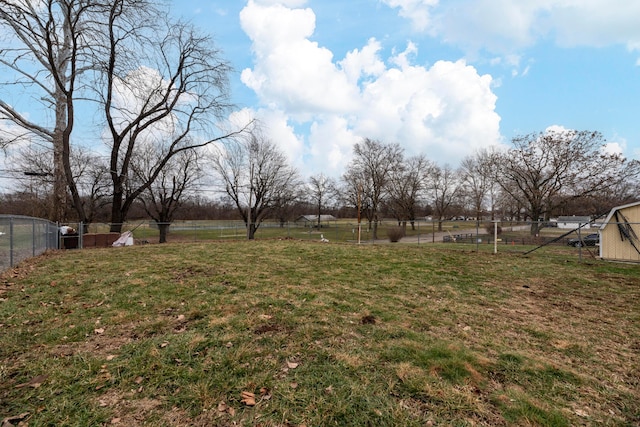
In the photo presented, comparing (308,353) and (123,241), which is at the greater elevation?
(123,241)

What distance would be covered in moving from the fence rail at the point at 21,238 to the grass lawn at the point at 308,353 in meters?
1.29

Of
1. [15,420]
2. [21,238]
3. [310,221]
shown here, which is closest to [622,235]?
[15,420]

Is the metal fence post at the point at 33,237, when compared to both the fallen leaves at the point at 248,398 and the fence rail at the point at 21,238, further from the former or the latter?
the fallen leaves at the point at 248,398

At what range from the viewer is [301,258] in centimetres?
892

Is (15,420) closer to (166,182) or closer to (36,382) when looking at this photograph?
(36,382)

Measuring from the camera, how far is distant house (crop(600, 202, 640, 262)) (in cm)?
1032

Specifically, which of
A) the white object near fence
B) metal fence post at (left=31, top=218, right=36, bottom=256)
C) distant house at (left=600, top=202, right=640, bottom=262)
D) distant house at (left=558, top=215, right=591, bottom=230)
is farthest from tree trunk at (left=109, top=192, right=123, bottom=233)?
distant house at (left=600, top=202, right=640, bottom=262)

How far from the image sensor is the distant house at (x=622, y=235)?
10.3 meters

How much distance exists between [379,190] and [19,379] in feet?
123

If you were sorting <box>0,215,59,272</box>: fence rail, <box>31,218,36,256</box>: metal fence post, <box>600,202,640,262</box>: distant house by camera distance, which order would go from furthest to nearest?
<box>600,202,640,262</box>: distant house, <box>31,218,36,256</box>: metal fence post, <box>0,215,59,272</box>: fence rail

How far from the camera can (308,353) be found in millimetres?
2914

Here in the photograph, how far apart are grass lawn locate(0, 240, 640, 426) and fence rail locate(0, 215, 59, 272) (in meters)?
1.29

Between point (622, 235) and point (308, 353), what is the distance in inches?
536

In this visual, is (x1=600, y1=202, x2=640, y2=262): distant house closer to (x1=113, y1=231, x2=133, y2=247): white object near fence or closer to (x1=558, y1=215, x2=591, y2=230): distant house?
(x1=558, y1=215, x2=591, y2=230): distant house
